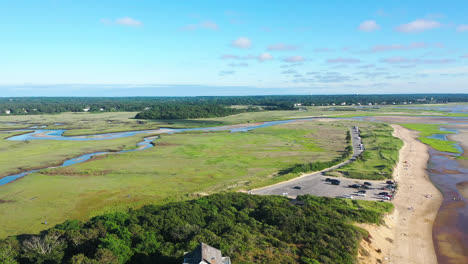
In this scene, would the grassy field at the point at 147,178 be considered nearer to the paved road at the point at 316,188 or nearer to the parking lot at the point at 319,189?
the paved road at the point at 316,188

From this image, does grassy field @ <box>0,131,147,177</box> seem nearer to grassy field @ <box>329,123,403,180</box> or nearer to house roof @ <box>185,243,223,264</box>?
house roof @ <box>185,243,223,264</box>

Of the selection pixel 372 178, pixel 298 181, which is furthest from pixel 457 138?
pixel 298 181

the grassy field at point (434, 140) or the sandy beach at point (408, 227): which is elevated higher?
the grassy field at point (434, 140)

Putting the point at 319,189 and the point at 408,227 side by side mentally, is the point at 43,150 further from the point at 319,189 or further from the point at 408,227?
the point at 408,227

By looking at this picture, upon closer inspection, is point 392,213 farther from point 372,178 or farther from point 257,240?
point 257,240

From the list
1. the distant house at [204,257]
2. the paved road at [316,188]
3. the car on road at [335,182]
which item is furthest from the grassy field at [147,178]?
the distant house at [204,257]

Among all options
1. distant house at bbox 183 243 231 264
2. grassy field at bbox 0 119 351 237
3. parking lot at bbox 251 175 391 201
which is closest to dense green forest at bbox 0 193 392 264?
distant house at bbox 183 243 231 264
